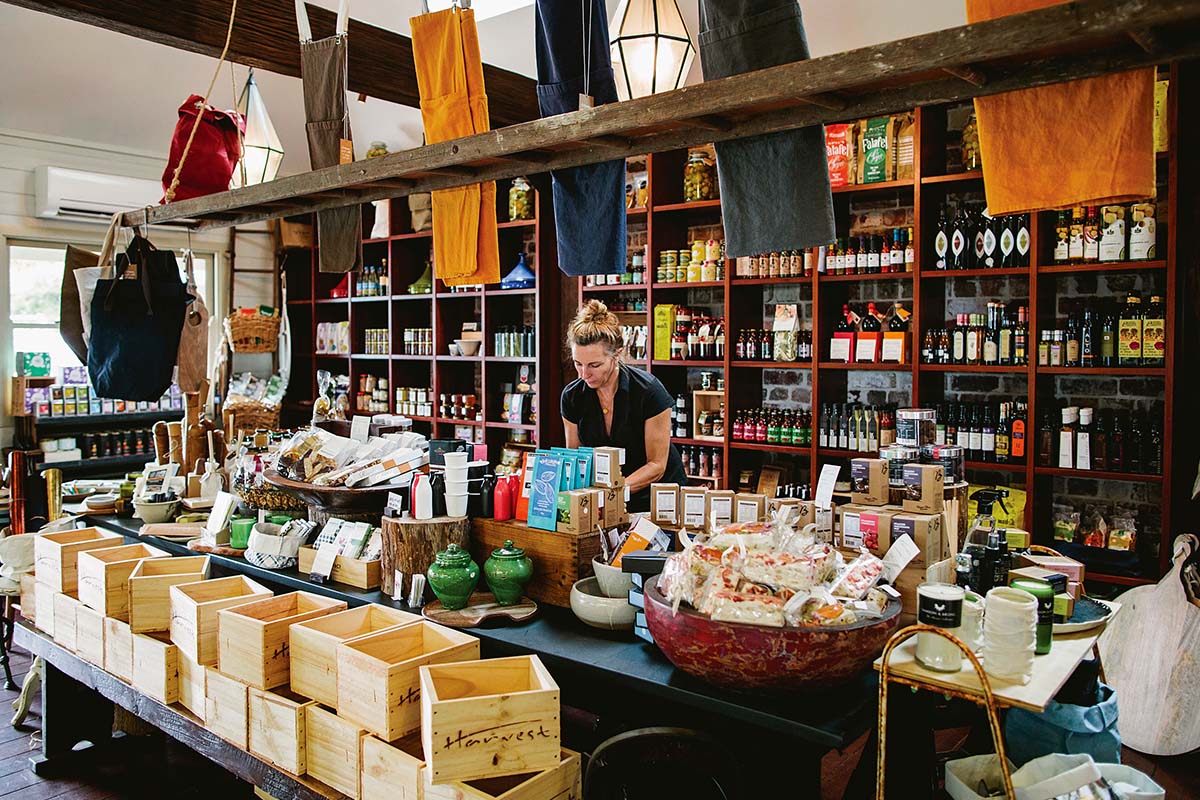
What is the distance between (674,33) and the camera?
2.55 metres

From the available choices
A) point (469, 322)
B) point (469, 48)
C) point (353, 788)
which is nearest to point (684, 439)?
point (469, 322)

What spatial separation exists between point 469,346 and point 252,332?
2036 mm

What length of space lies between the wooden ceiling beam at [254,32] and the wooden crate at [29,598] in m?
2.21

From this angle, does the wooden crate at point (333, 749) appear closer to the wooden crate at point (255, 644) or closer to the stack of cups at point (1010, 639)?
the wooden crate at point (255, 644)

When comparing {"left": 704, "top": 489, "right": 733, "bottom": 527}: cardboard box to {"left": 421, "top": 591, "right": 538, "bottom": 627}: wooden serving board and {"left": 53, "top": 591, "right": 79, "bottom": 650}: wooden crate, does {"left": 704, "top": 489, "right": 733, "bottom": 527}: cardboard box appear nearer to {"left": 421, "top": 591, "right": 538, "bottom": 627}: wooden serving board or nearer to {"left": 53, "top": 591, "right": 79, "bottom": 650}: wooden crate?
{"left": 421, "top": 591, "right": 538, "bottom": 627}: wooden serving board

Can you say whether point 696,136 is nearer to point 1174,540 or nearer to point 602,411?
point 602,411

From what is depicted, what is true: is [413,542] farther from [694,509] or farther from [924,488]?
[924,488]

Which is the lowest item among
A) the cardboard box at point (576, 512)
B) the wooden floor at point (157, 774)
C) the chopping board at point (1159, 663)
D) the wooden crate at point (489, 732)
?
the wooden floor at point (157, 774)

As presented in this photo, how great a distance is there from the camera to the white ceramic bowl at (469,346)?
6.31 m

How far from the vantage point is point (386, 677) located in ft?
6.72

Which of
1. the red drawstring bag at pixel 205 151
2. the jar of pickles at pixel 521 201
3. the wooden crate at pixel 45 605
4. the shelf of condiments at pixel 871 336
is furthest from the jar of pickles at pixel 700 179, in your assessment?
the wooden crate at pixel 45 605

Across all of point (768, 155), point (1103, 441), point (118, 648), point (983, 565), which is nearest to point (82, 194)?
point (118, 648)

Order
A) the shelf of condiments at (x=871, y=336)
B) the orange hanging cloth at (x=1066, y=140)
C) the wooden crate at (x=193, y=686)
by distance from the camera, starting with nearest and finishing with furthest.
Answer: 1. the orange hanging cloth at (x=1066, y=140)
2. the wooden crate at (x=193, y=686)
3. the shelf of condiments at (x=871, y=336)

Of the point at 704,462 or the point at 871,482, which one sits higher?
the point at 871,482
